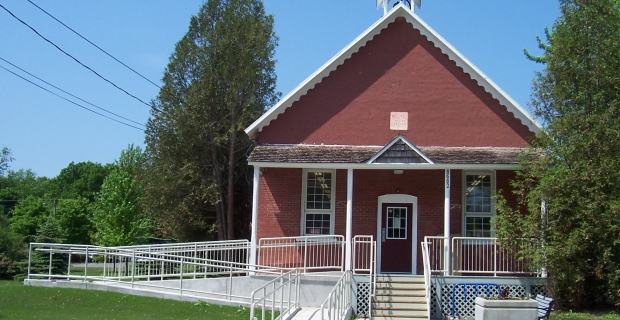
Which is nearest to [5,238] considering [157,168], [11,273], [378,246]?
[11,273]

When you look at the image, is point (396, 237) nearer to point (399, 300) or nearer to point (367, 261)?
point (367, 261)

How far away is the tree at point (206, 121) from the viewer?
1145 inches

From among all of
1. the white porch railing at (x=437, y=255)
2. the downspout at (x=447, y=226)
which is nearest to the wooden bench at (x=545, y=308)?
the downspout at (x=447, y=226)

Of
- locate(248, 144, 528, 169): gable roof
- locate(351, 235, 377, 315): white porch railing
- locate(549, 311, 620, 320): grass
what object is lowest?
locate(549, 311, 620, 320): grass

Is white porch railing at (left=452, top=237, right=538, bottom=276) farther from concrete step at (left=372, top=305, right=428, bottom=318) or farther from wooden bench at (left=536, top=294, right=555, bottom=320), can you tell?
wooden bench at (left=536, top=294, right=555, bottom=320)

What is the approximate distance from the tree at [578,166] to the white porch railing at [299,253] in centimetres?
495

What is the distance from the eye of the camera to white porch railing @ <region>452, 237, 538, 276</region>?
17.0 m

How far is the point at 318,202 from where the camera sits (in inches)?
801

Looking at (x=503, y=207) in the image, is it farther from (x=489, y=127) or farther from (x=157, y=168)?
(x=157, y=168)

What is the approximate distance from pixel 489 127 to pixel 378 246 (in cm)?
505

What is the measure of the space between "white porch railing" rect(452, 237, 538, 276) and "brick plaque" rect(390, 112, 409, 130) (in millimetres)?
3955

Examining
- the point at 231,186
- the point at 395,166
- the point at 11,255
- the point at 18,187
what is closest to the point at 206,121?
the point at 231,186

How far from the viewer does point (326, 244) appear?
1942cm

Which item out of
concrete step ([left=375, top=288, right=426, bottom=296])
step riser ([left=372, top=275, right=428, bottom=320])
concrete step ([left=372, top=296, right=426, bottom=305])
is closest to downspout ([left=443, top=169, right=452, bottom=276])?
step riser ([left=372, top=275, right=428, bottom=320])
